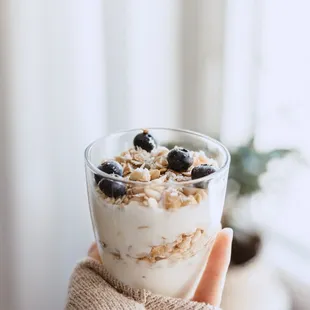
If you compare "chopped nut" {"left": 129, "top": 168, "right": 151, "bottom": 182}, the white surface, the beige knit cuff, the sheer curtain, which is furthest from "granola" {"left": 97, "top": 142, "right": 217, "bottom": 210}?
the white surface

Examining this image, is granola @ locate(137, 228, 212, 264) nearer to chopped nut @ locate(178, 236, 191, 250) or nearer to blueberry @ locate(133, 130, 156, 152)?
chopped nut @ locate(178, 236, 191, 250)

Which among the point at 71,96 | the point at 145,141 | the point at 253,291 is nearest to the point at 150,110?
the point at 71,96

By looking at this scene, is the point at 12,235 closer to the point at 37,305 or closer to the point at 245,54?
the point at 37,305

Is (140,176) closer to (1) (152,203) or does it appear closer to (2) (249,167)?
(1) (152,203)

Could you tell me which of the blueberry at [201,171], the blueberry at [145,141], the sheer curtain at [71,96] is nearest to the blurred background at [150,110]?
the sheer curtain at [71,96]

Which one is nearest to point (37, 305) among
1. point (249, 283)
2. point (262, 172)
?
point (249, 283)
